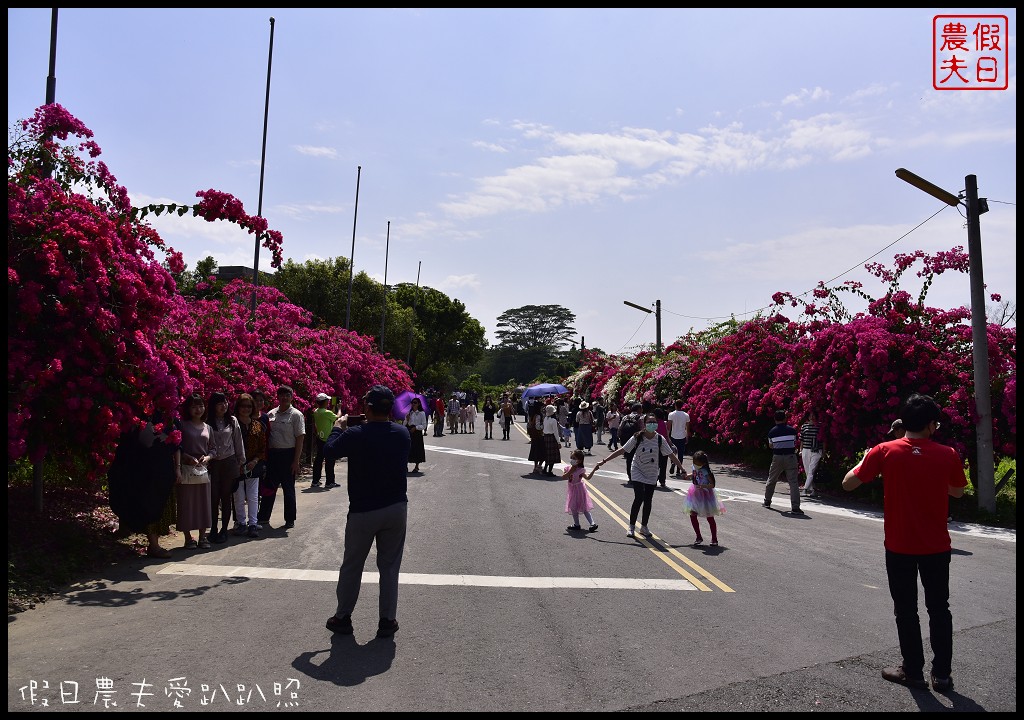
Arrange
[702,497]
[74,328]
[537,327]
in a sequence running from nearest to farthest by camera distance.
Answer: [74,328] → [702,497] → [537,327]

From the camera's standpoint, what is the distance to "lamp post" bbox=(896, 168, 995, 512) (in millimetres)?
12500

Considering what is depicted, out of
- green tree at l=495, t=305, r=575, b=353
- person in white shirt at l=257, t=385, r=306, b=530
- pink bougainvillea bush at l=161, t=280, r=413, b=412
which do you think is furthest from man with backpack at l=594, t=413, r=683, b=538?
green tree at l=495, t=305, r=575, b=353

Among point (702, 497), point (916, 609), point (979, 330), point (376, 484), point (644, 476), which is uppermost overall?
point (979, 330)

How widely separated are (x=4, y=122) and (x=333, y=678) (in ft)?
15.9

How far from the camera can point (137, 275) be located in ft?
22.7

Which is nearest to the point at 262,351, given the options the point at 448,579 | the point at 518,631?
the point at 448,579

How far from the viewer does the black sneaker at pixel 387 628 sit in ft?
17.2

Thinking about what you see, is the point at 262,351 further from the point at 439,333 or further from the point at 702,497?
the point at 439,333

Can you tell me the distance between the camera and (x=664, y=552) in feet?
28.2

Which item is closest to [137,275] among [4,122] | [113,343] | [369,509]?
[113,343]

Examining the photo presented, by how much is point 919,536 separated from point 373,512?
12.7 feet

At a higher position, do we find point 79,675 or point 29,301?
point 29,301

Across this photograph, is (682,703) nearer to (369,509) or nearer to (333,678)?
(333,678)

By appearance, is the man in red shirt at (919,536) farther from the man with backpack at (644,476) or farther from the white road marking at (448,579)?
the man with backpack at (644,476)
